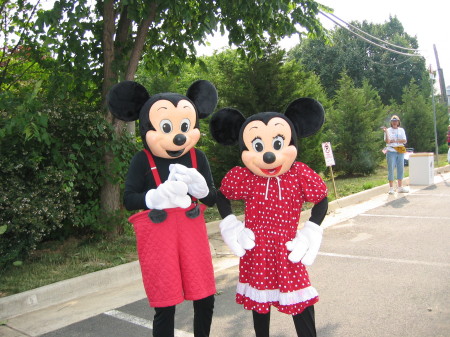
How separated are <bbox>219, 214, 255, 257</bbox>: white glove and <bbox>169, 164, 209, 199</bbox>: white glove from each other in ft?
0.80

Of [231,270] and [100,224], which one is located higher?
[100,224]

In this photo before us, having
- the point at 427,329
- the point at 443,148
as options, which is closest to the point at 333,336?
the point at 427,329

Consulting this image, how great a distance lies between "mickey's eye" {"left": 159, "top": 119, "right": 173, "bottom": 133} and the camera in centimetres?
282

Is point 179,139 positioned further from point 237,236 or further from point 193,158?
point 237,236

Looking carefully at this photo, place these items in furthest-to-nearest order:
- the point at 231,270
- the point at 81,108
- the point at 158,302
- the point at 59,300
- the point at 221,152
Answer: the point at 221,152
the point at 81,108
the point at 231,270
the point at 59,300
the point at 158,302

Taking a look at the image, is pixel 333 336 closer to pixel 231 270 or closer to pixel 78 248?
pixel 231 270

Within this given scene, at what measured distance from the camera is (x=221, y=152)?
28.4ft

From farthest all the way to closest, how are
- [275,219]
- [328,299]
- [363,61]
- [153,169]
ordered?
1. [363,61]
2. [328,299]
3. [153,169]
4. [275,219]

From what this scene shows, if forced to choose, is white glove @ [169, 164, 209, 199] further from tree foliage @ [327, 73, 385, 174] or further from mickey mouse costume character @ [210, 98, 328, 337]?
tree foliage @ [327, 73, 385, 174]

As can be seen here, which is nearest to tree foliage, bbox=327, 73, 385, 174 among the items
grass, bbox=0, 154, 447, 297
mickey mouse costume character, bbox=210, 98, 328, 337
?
grass, bbox=0, 154, 447, 297

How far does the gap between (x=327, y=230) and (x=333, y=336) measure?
386 cm

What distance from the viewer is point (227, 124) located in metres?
3.06

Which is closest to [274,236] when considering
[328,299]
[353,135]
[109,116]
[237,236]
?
[237,236]

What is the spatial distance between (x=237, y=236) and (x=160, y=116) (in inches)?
35.4
